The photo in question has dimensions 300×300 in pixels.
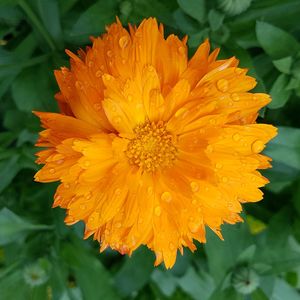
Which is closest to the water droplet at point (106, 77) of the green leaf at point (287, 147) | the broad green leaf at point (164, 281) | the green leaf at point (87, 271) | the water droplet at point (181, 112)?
the water droplet at point (181, 112)

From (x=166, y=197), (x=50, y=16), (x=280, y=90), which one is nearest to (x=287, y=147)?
(x=280, y=90)

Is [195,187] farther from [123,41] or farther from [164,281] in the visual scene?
[164,281]

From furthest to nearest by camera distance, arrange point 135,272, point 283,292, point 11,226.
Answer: point 283,292
point 135,272
point 11,226

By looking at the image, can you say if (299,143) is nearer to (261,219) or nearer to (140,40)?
(261,219)

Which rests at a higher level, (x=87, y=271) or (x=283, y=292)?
(x=87, y=271)

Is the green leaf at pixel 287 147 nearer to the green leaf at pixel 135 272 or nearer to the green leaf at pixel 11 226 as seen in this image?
the green leaf at pixel 135 272

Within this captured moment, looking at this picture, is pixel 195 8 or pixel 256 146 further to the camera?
pixel 195 8
